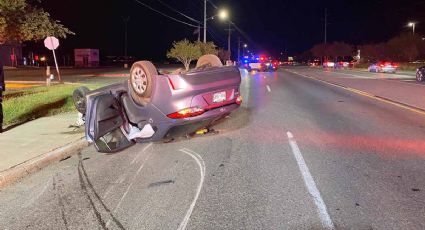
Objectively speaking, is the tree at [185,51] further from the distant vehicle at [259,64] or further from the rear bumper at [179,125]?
the rear bumper at [179,125]

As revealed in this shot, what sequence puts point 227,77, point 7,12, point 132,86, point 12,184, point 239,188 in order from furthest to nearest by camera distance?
point 7,12 < point 227,77 < point 132,86 < point 12,184 < point 239,188

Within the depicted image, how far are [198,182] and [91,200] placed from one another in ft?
4.78

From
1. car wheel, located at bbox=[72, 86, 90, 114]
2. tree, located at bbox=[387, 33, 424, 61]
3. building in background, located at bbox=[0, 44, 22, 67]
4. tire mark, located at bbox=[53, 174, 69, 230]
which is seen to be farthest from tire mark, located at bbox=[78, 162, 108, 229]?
tree, located at bbox=[387, 33, 424, 61]

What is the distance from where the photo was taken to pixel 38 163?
24.3 feet

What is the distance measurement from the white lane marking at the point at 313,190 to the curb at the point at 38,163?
409 cm

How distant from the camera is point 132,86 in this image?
26.0 ft

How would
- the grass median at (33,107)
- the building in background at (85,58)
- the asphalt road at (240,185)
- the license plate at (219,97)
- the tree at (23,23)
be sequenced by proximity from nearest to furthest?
the asphalt road at (240,185) < the license plate at (219,97) < the grass median at (33,107) < the tree at (23,23) < the building in background at (85,58)

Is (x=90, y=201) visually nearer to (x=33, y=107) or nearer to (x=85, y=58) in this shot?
(x=33, y=107)

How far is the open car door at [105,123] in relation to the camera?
7.46 metres

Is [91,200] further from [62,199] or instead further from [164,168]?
[164,168]

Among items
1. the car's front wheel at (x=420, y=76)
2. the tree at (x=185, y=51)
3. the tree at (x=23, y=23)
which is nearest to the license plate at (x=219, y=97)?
the tree at (x=23, y=23)

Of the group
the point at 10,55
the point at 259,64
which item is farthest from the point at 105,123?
the point at 10,55

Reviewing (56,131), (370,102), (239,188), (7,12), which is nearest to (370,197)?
(239,188)

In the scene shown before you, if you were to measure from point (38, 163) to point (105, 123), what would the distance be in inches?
48.8
